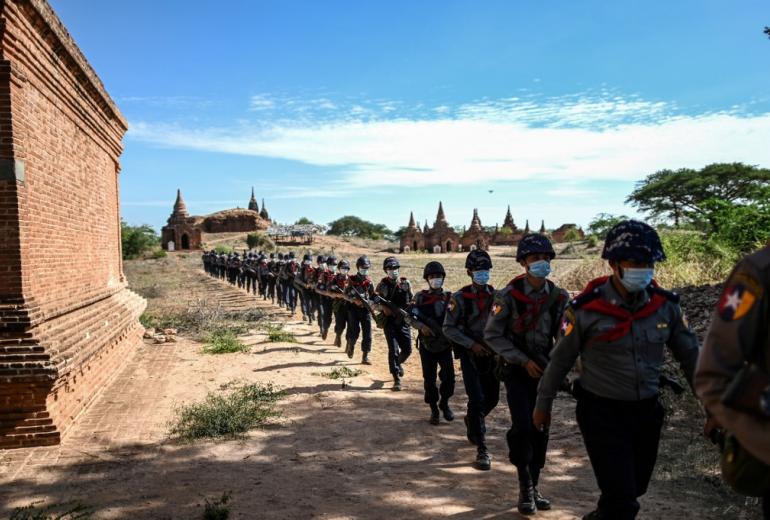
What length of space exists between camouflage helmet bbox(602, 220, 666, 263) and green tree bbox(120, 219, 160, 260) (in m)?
49.1

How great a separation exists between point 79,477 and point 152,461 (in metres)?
0.61

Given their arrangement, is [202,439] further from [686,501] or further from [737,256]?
[737,256]

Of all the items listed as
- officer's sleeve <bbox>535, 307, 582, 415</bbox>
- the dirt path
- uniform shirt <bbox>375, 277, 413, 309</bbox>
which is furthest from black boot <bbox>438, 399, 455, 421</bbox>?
officer's sleeve <bbox>535, 307, 582, 415</bbox>

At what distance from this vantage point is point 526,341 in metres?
4.09

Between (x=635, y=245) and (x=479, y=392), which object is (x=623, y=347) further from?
(x=479, y=392)

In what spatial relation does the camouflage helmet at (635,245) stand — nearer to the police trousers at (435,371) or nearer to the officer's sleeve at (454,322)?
the officer's sleeve at (454,322)

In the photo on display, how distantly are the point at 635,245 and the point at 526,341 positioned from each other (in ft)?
4.38

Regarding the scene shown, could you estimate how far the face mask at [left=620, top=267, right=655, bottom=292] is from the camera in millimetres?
2980

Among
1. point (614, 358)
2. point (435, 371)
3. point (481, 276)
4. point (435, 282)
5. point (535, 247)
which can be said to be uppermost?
point (535, 247)

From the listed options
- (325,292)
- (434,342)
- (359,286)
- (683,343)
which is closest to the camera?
(683,343)

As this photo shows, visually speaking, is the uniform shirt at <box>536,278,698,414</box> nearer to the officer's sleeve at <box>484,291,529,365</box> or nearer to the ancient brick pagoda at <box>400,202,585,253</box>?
the officer's sleeve at <box>484,291,529,365</box>

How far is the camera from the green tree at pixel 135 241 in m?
47.8

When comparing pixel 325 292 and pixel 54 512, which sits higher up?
pixel 325 292

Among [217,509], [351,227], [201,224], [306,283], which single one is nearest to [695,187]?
[306,283]
